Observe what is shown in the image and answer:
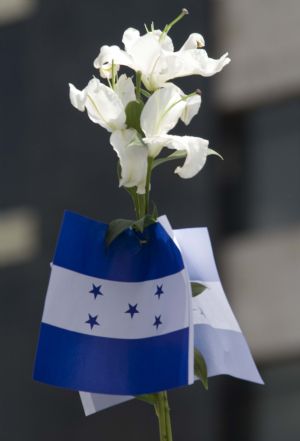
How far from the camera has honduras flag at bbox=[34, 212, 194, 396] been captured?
260 centimetres

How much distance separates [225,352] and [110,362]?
0.25 metres

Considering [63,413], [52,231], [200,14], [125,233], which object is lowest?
[63,413]

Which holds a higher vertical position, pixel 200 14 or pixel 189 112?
pixel 200 14

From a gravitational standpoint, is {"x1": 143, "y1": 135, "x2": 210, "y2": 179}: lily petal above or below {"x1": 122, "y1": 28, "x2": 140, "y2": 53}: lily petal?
below

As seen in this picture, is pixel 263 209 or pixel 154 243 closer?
pixel 154 243

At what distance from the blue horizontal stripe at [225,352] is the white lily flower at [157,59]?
0.48 meters

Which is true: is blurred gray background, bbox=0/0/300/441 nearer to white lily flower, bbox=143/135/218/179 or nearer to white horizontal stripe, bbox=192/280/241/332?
white horizontal stripe, bbox=192/280/241/332

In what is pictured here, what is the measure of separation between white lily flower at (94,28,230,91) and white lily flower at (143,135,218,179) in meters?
0.13

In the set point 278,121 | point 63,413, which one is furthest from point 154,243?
point 63,413

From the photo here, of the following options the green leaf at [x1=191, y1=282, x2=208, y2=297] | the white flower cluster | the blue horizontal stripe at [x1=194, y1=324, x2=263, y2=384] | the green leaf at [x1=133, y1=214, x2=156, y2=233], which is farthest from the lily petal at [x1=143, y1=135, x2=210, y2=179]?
the blue horizontal stripe at [x1=194, y1=324, x2=263, y2=384]

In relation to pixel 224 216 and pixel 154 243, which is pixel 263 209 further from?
pixel 154 243

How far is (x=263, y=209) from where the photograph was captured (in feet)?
36.0

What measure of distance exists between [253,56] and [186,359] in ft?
28.2

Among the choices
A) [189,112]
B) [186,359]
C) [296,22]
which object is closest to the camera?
[186,359]
